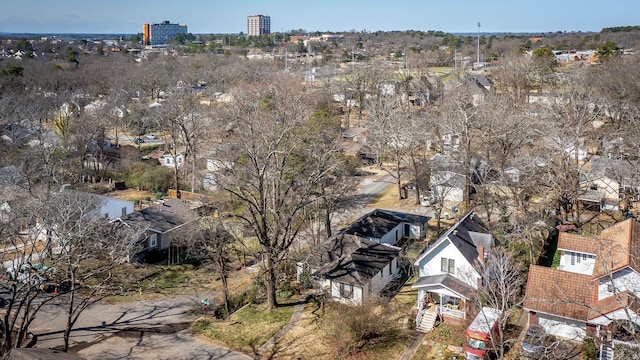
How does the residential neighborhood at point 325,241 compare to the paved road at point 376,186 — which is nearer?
the residential neighborhood at point 325,241

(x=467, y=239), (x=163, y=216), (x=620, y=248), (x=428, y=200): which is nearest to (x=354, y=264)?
(x=467, y=239)

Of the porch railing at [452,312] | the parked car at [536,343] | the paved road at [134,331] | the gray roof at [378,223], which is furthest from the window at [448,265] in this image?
the paved road at [134,331]

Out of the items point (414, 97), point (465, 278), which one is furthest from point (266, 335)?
point (414, 97)

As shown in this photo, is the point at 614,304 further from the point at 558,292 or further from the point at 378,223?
the point at 378,223

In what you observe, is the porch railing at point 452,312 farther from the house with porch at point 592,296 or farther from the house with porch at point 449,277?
the house with porch at point 592,296

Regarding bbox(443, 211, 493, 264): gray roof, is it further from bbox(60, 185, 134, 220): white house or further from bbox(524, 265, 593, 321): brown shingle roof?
bbox(60, 185, 134, 220): white house

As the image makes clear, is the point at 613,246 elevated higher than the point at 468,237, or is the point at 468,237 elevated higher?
the point at 613,246
